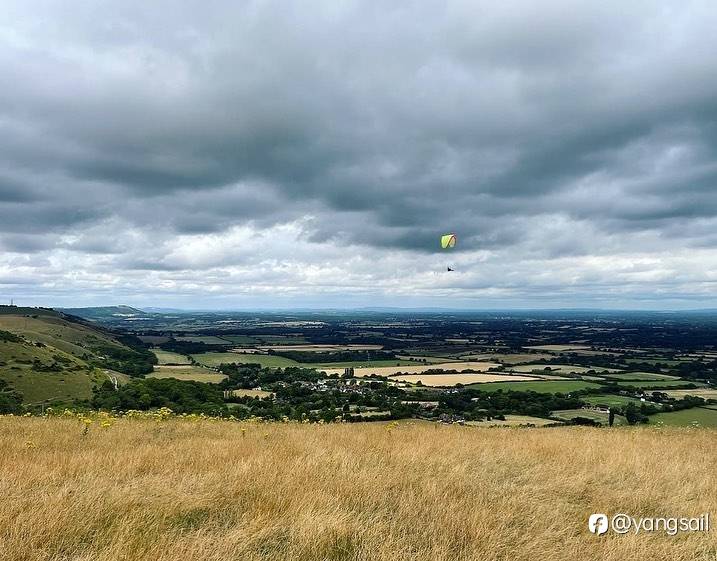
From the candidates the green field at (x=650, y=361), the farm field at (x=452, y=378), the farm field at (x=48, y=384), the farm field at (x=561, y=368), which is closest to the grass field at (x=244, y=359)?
the farm field at (x=452, y=378)

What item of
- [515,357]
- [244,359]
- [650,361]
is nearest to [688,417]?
[515,357]

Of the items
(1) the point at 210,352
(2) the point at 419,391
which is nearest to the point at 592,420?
(2) the point at 419,391

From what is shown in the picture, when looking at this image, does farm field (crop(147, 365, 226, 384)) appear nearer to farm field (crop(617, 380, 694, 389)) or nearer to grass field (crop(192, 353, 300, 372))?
grass field (crop(192, 353, 300, 372))

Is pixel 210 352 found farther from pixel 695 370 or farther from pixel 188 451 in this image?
pixel 188 451

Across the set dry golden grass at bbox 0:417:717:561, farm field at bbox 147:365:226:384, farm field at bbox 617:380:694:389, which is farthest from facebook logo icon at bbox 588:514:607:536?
farm field at bbox 147:365:226:384

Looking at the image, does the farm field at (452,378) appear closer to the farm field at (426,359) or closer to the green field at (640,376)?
the green field at (640,376)

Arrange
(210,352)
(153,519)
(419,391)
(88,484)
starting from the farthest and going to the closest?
(210,352), (419,391), (88,484), (153,519)
